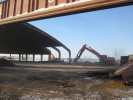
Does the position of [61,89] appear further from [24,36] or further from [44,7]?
[24,36]

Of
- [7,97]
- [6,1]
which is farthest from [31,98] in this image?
[6,1]

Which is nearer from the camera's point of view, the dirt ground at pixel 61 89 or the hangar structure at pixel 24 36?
the dirt ground at pixel 61 89

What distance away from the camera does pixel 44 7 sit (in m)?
7.23

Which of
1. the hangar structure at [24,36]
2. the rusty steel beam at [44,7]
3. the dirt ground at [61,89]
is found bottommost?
the dirt ground at [61,89]

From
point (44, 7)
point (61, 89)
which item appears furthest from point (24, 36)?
point (61, 89)

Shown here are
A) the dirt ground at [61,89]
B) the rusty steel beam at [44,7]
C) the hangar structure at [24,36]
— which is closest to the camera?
the dirt ground at [61,89]

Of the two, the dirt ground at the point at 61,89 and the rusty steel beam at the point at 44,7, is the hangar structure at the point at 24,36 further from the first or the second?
the dirt ground at the point at 61,89

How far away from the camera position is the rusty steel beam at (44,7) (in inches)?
225

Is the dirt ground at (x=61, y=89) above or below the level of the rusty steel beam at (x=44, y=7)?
below

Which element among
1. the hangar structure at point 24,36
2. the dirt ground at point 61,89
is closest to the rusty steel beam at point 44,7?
the dirt ground at point 61,89

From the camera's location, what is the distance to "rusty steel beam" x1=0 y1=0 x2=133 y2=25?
18.7 feet

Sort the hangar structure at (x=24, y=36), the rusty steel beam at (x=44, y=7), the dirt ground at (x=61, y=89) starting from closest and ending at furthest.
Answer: the dirt ground at (x=61, y=89) → the rusty steel beam at (x=44, y=7) → the hangar structure at (x=24, y=36)

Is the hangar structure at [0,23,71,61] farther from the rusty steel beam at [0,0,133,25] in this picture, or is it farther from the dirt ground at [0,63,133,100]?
the dirt ground at [0,63,133,100]

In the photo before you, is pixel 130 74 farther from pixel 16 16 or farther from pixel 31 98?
pixel 16 16
